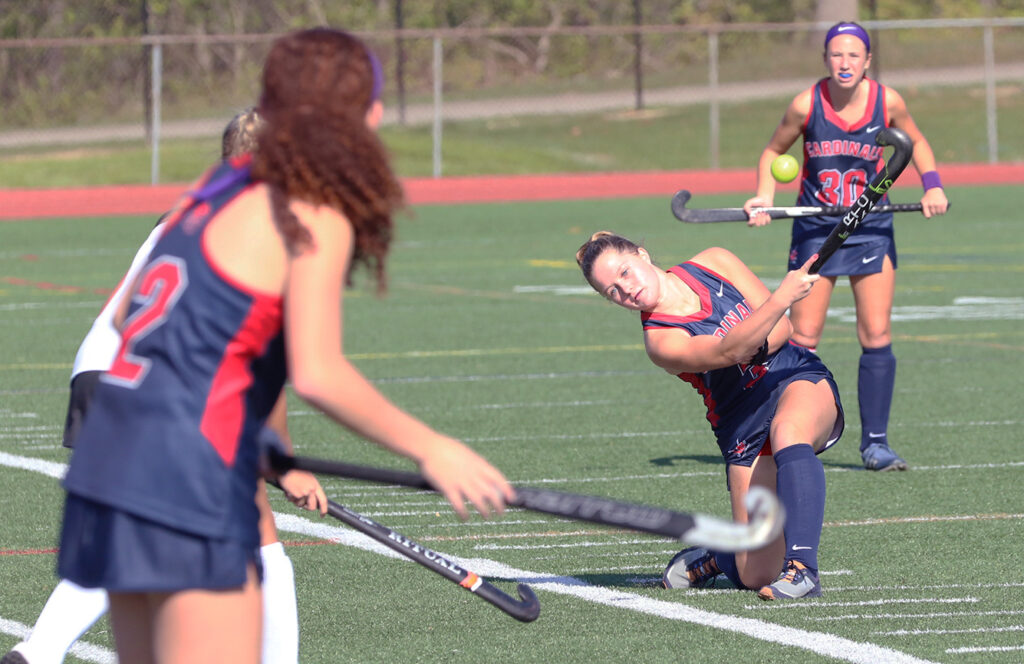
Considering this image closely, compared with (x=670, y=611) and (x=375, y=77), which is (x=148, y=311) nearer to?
(x=375, y=77)

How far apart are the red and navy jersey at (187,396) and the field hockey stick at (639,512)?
11cm

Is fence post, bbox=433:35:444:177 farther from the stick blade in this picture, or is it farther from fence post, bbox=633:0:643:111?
the stick blade

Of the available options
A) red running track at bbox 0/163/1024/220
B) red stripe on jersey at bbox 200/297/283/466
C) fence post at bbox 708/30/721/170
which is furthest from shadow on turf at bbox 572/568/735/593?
fence post at bbox 708/30/721/170

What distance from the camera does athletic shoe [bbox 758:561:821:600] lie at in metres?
5.54

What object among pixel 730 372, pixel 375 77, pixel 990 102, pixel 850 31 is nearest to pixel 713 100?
pixel 990 102

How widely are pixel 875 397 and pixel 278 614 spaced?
4612 millimetres

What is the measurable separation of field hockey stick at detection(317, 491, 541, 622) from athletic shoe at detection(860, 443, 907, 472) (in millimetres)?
3805

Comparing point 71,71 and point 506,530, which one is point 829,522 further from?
point 71,71

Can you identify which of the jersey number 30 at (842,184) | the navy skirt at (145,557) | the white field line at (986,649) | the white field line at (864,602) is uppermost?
the jersey number 30 at (842,184)

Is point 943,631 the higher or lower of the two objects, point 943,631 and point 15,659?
the lower

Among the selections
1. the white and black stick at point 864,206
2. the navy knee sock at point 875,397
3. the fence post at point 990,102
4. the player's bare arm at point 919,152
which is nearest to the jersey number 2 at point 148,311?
the white and black stick at point 864,206

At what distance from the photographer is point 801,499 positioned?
554 centimetres

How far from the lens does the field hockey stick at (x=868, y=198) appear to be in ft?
18.2

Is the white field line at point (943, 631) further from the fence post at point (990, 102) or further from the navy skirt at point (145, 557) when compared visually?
the fence post at point (990, 102)
